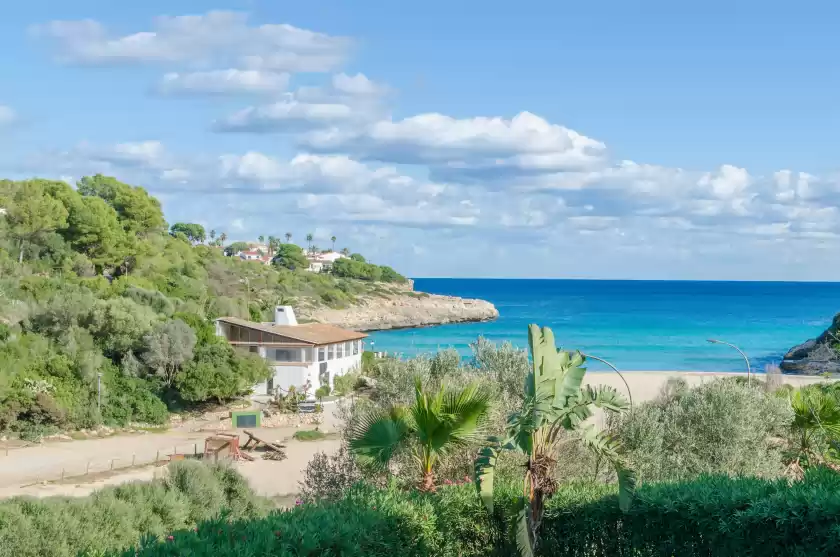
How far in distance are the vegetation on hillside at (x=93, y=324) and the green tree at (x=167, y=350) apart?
51 mm

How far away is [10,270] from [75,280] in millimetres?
4810

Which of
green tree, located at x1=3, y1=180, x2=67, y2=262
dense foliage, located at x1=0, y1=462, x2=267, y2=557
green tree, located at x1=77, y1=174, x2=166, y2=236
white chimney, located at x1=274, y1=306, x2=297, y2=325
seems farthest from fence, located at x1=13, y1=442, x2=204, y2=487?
green tree, located at x1=77, y1=174, x2=166, y2=236

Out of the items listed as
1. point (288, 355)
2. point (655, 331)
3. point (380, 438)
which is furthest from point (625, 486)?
point (655, 331)

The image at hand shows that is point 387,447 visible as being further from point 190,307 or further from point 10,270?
point 10,270

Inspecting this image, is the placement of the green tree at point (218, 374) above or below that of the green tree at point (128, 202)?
below

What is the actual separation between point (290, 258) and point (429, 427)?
136 m

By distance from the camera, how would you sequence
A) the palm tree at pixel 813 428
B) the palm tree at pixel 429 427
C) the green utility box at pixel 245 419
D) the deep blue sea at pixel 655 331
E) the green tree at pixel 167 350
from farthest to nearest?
the deep blue sea at pixel 655 331 < the green tree at pixel 167 350 < the green utility box at pixel 245 419 < the palm tree at pixel 813 428 < the palm tree at pixel 429 427

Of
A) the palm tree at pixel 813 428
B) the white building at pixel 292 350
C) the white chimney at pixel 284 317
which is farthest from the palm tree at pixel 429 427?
the white chimney at pixel 284 317

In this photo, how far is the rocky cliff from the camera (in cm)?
6631

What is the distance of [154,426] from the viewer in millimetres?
36469

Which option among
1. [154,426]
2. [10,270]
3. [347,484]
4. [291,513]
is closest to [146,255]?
[10,270]

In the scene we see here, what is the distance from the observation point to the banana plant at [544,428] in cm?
916

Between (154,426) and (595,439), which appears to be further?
(154,426)

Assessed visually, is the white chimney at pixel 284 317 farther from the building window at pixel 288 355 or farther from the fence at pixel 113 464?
the fence at pixel 113 464
